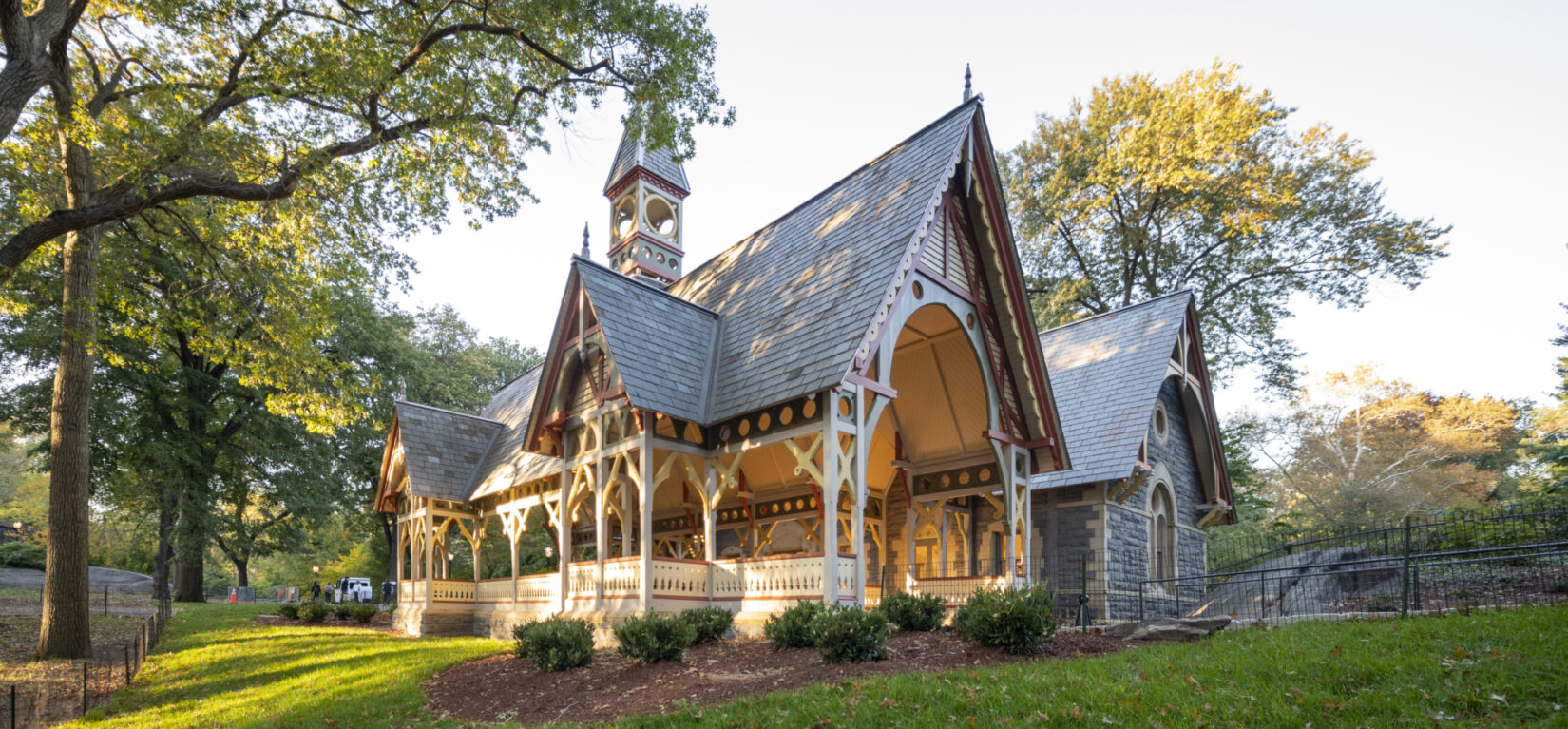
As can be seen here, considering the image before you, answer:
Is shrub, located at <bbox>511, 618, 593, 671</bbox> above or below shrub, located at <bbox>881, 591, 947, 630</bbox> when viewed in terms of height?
below

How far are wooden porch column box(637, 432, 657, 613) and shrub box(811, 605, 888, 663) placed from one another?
4.57 m

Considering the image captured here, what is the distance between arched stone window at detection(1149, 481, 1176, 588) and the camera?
19906 mm

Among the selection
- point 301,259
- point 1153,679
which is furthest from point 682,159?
point 1153,679

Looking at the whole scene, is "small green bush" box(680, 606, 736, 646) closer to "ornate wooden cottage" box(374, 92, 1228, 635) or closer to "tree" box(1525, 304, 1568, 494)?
"ornate wooden cottage" box(374, 92, 1228, 635)

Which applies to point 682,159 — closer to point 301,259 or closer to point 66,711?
point 301,259

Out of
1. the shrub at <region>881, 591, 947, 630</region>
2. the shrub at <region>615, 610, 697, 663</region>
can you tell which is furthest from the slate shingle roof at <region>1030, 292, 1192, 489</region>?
the shrub at <region>615, 610, 697, 663</region>

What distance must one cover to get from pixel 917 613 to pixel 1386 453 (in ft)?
107

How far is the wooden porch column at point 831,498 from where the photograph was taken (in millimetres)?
11859

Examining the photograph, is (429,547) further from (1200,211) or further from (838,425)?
(1200,211)

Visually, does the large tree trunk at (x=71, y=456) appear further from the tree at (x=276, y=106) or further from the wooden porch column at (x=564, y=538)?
the wooden porch column at (x=564, y=538)

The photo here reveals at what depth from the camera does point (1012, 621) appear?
961 centimetres

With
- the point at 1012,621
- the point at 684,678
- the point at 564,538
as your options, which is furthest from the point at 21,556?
the point at 1012,621

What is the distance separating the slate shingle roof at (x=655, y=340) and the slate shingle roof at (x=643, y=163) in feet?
37.0

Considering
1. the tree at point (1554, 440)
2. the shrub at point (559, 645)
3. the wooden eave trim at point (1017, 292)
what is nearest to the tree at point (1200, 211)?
the tree at point (1554, 440)
